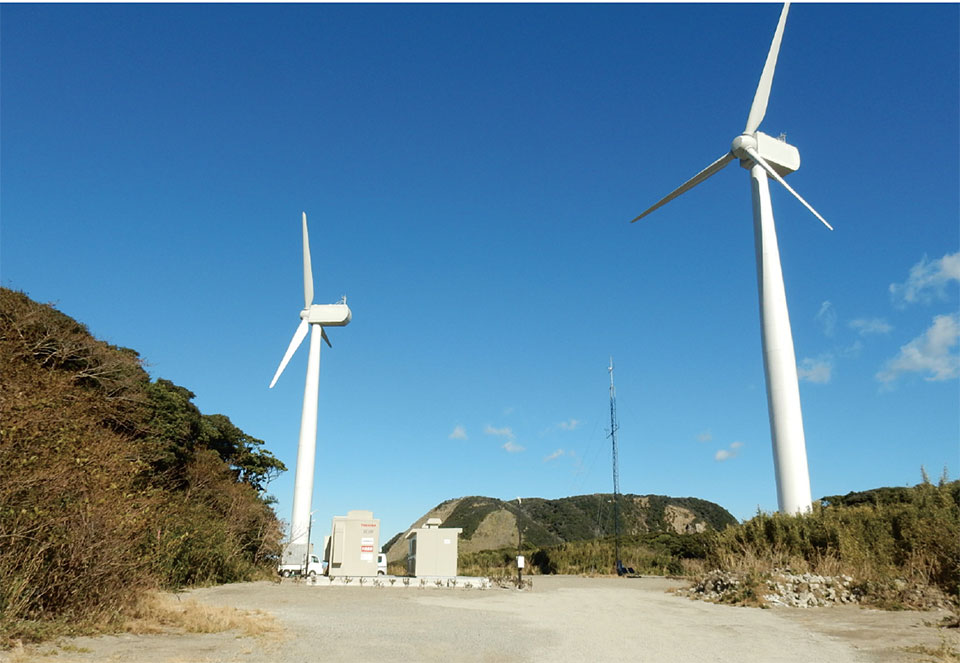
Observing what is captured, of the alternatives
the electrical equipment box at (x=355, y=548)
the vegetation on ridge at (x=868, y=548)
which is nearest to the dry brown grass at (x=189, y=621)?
the vegetation on ridge at (x=868, y=548)

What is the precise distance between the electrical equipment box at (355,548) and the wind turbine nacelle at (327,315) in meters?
18.5

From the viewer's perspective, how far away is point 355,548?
28.1 meters

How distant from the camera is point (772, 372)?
24.1m

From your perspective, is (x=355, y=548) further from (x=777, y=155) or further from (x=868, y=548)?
(x=777, y=155)

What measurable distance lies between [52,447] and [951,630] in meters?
14.9

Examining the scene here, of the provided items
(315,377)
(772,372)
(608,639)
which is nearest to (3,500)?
(608,639)

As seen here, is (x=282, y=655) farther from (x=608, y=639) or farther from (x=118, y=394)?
(x=118, y=394)

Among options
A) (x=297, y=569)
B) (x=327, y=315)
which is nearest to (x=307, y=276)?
(x=327, y=315)

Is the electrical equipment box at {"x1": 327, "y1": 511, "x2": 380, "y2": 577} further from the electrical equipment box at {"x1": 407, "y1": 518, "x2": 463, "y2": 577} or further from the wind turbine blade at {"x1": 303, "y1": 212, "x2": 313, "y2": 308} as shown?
the wind turbine blade at {"x1": 303, "y1": 212, "x2": 313, "y2": 308}

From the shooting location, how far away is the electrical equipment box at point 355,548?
2800 cm

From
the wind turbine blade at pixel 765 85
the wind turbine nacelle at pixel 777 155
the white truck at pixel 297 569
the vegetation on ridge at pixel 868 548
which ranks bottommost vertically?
the white truck at pixel 297 569

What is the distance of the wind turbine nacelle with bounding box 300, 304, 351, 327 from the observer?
Answer: 147 feet

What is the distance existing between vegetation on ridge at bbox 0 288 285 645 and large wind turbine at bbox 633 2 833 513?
1884 centimetres

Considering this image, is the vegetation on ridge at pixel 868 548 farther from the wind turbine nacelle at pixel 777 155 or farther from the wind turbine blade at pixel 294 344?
the wind turbine blade at pixel 294 344
